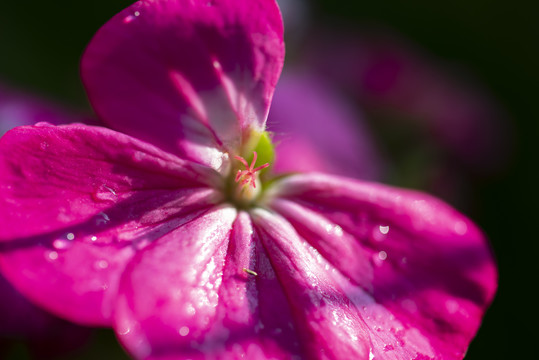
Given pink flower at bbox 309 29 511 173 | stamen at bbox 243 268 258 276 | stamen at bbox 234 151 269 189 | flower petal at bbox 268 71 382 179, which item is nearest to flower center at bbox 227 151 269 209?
stamen at bbox 234 151 269 189

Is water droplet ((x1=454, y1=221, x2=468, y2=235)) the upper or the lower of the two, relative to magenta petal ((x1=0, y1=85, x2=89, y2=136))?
upper

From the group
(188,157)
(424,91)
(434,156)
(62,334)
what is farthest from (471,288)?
(424,91)

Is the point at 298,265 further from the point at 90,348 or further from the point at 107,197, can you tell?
the point at 90,348

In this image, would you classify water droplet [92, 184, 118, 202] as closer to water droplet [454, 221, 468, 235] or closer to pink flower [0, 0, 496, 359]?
pink flower [0, 0, 496, 359]

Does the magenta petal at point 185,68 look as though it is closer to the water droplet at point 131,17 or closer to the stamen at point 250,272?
the water droplet at point 131,17

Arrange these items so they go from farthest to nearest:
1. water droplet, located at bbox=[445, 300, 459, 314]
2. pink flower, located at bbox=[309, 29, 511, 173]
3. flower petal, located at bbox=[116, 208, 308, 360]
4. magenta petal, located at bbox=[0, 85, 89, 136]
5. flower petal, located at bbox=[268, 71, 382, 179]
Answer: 1. pink flower, located at bbox=[309, 29, 511, 173]
2. flower petal, located at bbox=[268, 71, 382, 179]
3. magenta petal, located at bbox=[0, 85, 89, 136]
4. water droplet, located at bbox=[445, 300, 459, 314]
5. flower petal, located at bbox=[116, 208, 308, 360]

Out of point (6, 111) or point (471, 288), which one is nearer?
point (471, 288)

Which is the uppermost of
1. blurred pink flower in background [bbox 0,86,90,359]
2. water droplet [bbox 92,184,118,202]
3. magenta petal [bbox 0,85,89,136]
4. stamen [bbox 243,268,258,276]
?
stamen [bbox 243,268,258,276]
